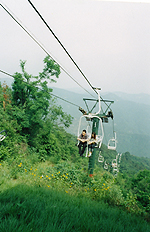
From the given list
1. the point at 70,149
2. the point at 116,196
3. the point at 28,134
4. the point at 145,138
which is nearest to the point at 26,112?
the point at 28,134

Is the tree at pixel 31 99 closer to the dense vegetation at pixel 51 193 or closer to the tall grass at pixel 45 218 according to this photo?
the dense vegetation at pixel 51 193

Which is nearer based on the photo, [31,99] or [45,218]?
[45,218]

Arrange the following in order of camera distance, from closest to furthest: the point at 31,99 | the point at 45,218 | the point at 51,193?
the point at 45,218, the point at 51,193, the point at 31,99

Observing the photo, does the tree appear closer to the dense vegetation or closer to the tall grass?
the dense vegetation

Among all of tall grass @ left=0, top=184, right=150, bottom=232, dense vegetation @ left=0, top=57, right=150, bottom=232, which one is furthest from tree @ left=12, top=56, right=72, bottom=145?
tall grass @ left=0, top=184, right=150, bottom=232

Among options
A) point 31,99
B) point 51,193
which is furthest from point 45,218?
point 31,99

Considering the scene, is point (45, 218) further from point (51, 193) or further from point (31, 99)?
point (31, 99)

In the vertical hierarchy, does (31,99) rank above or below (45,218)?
above

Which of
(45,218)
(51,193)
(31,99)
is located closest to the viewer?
(45,218)

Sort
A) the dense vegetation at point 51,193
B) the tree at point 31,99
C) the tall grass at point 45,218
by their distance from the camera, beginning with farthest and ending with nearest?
the tree at point 31,99 < the dense vegetation at point 51,193 < the tall grass at point 45,218

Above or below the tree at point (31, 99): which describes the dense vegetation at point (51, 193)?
below

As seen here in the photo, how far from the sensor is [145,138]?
184 meters

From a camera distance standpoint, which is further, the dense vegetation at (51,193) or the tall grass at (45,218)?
the dense vegetation at (51,193)

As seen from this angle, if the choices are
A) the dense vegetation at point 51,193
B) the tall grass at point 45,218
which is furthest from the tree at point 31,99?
the tall grass at point 45,218
